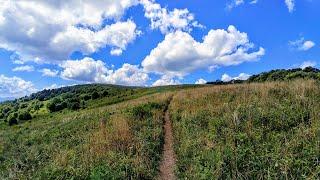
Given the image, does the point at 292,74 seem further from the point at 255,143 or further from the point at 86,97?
the point at 86,97

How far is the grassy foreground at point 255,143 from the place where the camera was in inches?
375

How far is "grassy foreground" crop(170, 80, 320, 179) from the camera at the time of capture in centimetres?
953

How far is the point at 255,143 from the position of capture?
466 inches

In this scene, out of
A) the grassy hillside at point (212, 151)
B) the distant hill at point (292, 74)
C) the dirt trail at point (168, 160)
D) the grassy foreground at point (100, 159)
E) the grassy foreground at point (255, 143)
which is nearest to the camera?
the grassy foreground at point (255, 143)

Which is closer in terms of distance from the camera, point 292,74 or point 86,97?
point 292,74

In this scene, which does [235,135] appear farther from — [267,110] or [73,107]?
[73,107]

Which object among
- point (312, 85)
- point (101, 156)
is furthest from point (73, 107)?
point (101, 156)

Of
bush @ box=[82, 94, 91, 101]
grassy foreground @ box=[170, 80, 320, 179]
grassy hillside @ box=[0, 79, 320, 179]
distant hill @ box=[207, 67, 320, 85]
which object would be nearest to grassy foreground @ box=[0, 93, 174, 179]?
grassy hillside @ box=[0, 79, 320, 179]

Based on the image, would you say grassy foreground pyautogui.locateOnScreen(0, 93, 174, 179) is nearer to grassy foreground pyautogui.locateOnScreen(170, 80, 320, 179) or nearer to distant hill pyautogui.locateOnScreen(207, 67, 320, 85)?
grassy foreground pyautogui.locateOnScreen(170, 80, 320, 179)

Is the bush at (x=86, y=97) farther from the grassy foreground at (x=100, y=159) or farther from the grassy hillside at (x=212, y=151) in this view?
the grassy foreground at (x=100, y=159)

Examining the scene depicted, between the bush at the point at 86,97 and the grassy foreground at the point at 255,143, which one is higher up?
the bush at the point at 86,97

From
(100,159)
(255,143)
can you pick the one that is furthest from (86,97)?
(255,143)

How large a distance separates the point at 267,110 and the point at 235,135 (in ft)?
13.4

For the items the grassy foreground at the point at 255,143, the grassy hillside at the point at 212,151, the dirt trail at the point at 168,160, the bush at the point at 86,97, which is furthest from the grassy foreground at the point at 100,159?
the bush at the point at 86,97
